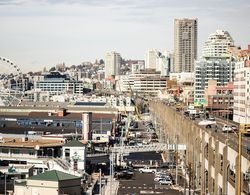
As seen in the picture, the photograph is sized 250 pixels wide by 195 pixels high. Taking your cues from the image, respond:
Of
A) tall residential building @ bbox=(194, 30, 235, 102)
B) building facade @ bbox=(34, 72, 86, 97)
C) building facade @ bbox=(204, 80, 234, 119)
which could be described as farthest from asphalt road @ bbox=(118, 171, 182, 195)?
building facade @ bbox=(34, 72, 86, 97)

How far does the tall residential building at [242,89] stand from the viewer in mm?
54769

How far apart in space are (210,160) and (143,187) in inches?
271

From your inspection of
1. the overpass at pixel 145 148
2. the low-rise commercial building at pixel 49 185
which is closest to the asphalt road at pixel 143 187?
the overpass at pixel 145 148

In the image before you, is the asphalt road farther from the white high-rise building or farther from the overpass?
the white high-rise building

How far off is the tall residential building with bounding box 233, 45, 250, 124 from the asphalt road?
47.7 ft

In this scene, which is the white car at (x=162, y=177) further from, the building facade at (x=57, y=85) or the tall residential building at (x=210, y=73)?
the building facade at (x=57, y=85)

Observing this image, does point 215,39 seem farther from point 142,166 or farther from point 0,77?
point 142,166

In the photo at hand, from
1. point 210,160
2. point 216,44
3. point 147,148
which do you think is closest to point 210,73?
point 216,44

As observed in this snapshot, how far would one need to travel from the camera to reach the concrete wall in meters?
25.9

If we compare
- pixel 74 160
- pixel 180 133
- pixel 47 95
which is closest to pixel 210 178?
pixel 74 160

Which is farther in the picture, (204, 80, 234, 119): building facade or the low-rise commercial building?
(204, 80, 234, 119): building facade

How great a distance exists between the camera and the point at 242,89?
57.4m

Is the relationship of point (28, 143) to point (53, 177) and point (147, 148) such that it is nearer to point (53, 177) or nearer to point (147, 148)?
point (147, 148)

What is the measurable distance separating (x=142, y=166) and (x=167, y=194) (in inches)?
507
